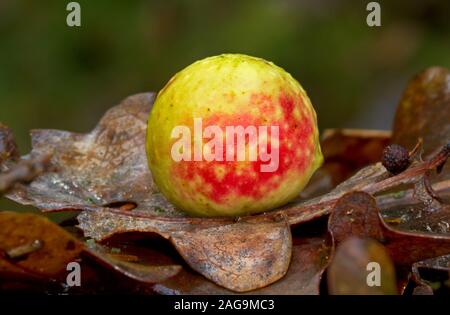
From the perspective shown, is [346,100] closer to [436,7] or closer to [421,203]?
[436,7]

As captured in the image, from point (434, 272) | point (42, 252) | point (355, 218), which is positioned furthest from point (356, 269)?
point (42, 252)

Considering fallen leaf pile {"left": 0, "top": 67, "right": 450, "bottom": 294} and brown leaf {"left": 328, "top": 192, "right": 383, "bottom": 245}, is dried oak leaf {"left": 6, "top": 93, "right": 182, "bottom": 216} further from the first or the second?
brown leaf {"left": 328, "top": 192, "right": 383, "bottom": 245}

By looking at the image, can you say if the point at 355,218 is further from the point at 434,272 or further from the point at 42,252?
the point at 42,252

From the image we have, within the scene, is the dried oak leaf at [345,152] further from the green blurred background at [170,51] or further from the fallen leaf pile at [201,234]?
the green blurred background at [170,51]

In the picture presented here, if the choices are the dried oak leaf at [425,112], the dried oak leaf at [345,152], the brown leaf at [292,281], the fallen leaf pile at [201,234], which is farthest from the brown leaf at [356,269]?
the dried oak leaf at [345,152]

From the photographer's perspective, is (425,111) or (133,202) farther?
(425,111)

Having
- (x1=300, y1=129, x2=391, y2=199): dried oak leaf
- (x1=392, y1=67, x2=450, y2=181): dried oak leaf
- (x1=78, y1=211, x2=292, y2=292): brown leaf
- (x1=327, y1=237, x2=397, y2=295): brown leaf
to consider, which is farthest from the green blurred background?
(x1=327, y1=237, x2=397, y2=295): brown leaf

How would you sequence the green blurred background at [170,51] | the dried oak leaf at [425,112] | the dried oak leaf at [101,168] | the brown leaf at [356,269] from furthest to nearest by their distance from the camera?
the green blurred background at [170,51] → the dried oak leaf at [425,112] → the dried oak leaf at [101,168] → the brown leaf at [356,269]
